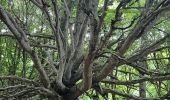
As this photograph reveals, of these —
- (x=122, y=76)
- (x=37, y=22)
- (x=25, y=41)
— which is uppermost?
(x=37, y=22)

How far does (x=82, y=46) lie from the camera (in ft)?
15.1

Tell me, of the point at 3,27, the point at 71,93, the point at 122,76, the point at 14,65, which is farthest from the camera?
the point at 122,76

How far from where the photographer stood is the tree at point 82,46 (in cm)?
280

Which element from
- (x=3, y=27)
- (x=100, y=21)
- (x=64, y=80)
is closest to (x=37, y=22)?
(x=3, y=27)

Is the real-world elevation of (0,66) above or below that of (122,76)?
above

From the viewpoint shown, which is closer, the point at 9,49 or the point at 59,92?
the point at 59,92

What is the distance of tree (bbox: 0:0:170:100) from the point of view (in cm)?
280

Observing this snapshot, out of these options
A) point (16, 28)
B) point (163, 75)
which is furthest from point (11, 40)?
point (163, 75)

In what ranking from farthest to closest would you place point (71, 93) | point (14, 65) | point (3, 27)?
point (3, 27) → point (14, 65) → point (71, 93)

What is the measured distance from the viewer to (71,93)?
4.28 m

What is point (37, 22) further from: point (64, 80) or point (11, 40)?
point (64, 80)

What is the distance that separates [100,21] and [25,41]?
1206 mm

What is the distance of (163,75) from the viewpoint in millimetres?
3895

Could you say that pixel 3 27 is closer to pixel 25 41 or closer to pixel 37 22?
pixel 37 22
